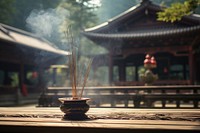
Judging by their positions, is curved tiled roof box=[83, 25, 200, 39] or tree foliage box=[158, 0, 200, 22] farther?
curved tiled roof box=[83, 25, 200, 39]

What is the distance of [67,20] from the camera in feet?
81.1

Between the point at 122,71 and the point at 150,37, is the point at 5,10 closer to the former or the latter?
the point at 122,71

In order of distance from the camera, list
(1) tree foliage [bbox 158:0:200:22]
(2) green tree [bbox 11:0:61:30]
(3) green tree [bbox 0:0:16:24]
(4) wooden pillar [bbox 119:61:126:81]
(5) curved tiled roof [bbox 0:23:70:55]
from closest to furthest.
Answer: (1) tree foliage [bbox 158:0:200:22], (5) curved tiled roof [bbox 0:23:70:55], (4) wooden pillar [bbox 119:61:126:81], (3) green tree [bbox 0:0:16:24], (2) green tree [bbox 11:0:61:30]

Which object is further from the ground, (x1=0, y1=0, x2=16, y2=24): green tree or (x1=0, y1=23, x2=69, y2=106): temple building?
(x1=0, y1=0, x2=16, y2=24): green tree

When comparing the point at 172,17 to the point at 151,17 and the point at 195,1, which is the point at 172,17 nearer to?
the point at 195,1

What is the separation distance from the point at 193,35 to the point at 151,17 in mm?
2737

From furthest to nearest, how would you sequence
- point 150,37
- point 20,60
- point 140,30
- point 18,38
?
point 20,60 < point 18,38 < point 140,30 < point 150,37

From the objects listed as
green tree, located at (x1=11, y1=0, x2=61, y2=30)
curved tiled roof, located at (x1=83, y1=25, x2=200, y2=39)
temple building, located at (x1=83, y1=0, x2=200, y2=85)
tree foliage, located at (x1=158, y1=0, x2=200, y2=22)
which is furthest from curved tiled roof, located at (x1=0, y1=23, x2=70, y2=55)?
green tree, located at (x1=11, y1=0, x2=61, y2=30)

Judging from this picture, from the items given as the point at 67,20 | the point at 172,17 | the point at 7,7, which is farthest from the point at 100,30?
the point at 7,7

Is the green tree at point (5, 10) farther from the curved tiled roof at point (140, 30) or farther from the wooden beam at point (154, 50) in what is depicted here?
the wooden beam at point (154, 50)

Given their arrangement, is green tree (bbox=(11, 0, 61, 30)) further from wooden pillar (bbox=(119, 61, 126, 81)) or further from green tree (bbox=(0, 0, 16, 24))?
wooden pillar (bbox=(119, 61, 126, 81))

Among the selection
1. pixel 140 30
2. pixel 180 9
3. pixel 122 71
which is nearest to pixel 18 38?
pixel 122 71

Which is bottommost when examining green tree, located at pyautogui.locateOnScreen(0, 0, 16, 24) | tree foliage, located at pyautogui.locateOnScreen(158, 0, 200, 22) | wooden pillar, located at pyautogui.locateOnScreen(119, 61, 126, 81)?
wooden pillar, located at pyautogui.locateOnScreen(119, 61, 126, 81)

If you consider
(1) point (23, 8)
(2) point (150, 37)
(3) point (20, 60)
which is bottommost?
(3) point (20, 60)
